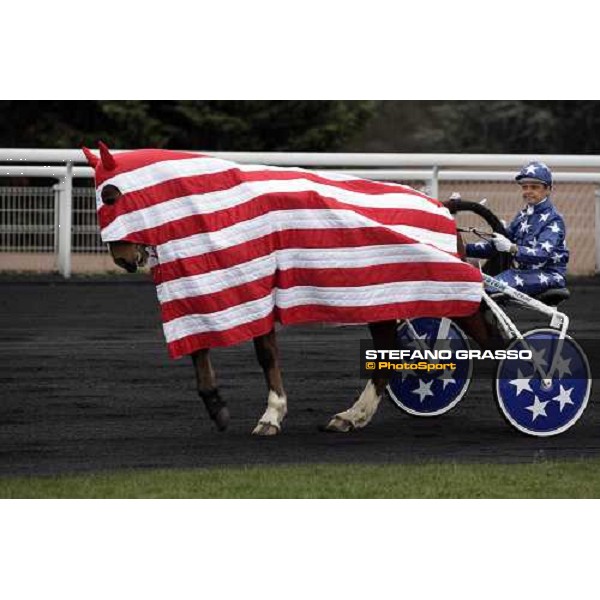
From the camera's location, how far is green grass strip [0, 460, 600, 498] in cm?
870

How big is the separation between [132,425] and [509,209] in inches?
353

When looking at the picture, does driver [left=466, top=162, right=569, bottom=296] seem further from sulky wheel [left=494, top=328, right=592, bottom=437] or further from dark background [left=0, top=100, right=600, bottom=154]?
dark background [left=0, top=100, right=600, bottom=154]

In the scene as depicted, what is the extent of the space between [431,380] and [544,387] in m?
0.84

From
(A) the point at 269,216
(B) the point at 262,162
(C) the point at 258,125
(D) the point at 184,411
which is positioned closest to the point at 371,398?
(A) the point at 269,216

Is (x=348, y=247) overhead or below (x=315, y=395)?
overhead

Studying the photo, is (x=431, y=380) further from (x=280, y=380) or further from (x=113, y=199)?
(x=113, y=199)

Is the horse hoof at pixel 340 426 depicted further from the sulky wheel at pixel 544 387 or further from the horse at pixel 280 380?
the sulky wheel at pixel 544 387

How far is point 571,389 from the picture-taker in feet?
34.2

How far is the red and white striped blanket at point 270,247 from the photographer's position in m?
9.88

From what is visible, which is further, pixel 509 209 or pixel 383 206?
pixel 509 209

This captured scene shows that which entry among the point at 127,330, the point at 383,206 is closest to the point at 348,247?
the point at 383,206

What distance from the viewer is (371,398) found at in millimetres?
10508
